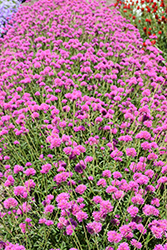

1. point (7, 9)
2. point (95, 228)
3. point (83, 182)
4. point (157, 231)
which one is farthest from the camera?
point (7, 9)

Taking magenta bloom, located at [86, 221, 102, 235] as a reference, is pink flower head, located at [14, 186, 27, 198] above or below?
below

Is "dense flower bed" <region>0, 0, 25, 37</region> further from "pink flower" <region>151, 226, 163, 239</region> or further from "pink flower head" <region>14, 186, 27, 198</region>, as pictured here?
"pink flower" <region>151, 226, 163, 239</region>

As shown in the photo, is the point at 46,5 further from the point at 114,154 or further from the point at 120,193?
the point at 120,193

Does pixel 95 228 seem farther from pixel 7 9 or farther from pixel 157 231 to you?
pixel 7 9

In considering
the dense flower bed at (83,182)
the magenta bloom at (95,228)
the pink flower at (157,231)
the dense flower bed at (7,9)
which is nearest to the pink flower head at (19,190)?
the dense flower bed at (83,182)

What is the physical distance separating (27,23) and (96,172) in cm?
510

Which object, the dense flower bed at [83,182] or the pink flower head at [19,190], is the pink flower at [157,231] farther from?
the pink flower head at [19,190]

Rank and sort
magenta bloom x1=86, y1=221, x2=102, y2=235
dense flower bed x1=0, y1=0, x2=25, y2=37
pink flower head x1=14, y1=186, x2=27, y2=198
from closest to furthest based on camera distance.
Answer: magenta bloom x1=86, y1=221, x2=102, y2=235 → pink flower head x1=14, y1=186, x2=27, y2=198 → dense flower bed x1=0, y1=0, x2=25, y2=37

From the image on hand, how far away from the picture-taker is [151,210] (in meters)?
1.75

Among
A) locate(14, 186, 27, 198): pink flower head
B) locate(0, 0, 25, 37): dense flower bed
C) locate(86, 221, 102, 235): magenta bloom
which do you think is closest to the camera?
locate(86, 221, 102, 235): magenta bloom

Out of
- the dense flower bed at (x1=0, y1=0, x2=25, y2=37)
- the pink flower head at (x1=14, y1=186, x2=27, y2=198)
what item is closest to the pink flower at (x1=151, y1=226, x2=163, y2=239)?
the pink flower head at (x1=14, y1=186, x2=27, y2=198)

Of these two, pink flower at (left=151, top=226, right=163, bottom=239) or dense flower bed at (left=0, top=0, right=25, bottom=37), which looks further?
dense flower bed at (left=0, top=0, right=25, bottom=37)

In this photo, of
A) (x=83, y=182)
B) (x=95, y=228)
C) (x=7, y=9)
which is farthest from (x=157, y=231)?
(x=7, y=9)

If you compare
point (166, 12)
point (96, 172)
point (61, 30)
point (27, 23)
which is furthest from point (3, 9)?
point (96, 172)
